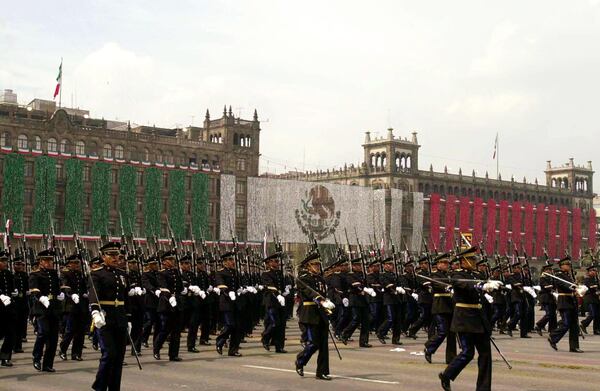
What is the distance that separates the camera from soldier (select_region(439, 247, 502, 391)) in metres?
11.6

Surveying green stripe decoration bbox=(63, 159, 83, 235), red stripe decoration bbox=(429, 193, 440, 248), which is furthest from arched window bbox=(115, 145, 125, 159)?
red stripe decoration bbox=(429, 193, 440, 248)

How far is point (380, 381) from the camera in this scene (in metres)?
13.3

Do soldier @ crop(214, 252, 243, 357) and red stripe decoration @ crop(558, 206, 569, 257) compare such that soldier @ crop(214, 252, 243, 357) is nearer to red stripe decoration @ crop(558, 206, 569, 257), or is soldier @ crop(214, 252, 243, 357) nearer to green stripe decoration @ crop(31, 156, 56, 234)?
green stripe decoration @ crop(31, 156, 56, 234)

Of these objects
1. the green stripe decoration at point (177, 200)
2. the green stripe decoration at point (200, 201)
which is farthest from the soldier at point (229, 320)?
the green stripe decoration at point (200, 201)

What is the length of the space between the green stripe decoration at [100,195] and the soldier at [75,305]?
6265cm

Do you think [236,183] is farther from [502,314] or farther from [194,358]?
[194,358]

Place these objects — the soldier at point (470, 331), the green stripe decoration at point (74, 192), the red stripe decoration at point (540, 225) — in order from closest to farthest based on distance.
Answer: the soldier at point (470, 331) < the green stripe decoration at point (74, 192) < the red stripe decoration at point (540, 225)

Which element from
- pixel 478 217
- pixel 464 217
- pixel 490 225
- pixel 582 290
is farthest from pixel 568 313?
pixel 490 225

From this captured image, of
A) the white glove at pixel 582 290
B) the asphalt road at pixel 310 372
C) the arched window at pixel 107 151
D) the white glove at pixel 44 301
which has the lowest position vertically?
the asphalt road at pixel 310 372

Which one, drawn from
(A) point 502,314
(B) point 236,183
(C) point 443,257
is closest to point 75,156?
(B) point 236,183

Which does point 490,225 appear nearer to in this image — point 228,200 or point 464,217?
point 464,217

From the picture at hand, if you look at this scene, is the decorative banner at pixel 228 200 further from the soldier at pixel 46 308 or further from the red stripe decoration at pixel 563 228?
the soldier at pixel 46 308

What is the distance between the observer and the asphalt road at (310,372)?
12.9 meters

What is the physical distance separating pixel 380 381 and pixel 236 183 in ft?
255
